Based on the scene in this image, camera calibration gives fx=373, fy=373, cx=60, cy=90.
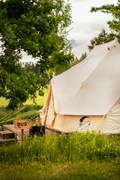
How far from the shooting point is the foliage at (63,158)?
7894 millimetres

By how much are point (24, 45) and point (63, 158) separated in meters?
2.86

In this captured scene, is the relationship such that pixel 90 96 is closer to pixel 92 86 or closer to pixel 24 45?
pixel 92 86

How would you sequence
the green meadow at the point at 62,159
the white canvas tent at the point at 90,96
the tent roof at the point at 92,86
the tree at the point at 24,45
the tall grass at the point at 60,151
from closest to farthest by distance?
the green meadow at the point at 62,159
the tree at the point at 24,45
the tall grass at the point at 60,151
the white canvas tent at the point at 90,96
the tent roof at the point at 92,86

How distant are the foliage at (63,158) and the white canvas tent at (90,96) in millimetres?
3587

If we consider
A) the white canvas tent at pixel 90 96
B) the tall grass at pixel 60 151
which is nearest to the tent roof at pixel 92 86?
the white canvas tent at pixel 90 96

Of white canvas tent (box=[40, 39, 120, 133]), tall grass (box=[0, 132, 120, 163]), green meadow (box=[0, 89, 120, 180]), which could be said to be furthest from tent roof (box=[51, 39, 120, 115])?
tall grass (box=[0, 132, 120, 163])

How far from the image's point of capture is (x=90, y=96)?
14664 mm

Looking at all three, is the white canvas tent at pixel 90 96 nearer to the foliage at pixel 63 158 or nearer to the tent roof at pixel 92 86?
the tent roof at pixel 92 86

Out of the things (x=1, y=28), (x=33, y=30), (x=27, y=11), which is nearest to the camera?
(x=1, y=28)

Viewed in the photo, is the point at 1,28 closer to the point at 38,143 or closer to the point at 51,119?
the point at 38,143

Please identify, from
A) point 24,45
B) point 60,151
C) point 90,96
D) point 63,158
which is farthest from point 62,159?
point 90,96

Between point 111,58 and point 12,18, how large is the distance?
287 inches

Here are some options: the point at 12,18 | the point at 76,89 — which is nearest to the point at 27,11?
the point at 12,18

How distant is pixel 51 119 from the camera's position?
16047 millimetres
